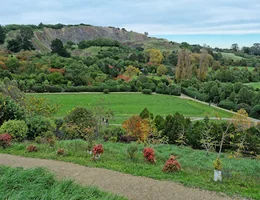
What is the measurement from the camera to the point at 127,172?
8.77 metres

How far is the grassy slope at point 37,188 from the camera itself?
18.3 ft

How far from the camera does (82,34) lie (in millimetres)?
130375

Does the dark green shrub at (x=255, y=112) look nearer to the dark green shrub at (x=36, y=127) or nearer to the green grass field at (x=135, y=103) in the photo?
the green grass field at (x=135, y=103)

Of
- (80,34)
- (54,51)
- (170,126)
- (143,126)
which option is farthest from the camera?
(80,34)

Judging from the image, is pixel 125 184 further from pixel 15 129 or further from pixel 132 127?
pixel 132 127

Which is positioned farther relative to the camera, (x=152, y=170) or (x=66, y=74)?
(x=66, y=74)

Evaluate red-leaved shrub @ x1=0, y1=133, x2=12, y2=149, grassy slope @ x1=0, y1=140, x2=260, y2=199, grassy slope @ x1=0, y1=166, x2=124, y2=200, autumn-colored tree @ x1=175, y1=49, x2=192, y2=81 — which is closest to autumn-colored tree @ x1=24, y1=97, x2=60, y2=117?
red-leaved shrub @ x1=0, y1=133, x2=12, y2=149

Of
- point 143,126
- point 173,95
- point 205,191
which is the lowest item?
point 173,95

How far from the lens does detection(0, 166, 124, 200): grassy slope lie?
5.59 m

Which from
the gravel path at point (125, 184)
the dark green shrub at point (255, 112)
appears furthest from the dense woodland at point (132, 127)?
the gravel path at point (125, 184)

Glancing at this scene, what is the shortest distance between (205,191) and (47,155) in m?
5.61

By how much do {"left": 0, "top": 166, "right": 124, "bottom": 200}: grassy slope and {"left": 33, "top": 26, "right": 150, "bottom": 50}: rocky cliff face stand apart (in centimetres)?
8321

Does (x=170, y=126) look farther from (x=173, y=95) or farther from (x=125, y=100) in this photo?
(x=173, y=95)

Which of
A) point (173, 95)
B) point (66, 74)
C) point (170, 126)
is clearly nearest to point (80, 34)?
point (66, 74)
